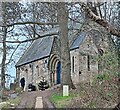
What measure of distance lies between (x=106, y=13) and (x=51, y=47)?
8.08 metres

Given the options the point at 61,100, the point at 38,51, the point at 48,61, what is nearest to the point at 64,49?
the point at 61,100

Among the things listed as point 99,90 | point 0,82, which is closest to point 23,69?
point 0,82

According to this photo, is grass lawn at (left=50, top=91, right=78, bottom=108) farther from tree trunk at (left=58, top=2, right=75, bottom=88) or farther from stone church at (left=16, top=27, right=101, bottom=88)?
stone church at (left=16, top=27, right=101, bottom=88)

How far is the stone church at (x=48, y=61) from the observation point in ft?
53.8

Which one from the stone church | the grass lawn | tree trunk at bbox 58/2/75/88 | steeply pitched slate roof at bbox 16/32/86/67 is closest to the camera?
the grass lawn

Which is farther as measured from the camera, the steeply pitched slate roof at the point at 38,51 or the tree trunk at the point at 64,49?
the steeply pitched slate roof at the point at 38,51

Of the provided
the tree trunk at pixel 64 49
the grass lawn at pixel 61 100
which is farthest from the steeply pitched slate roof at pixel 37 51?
the grass lawn at pixel 61 100

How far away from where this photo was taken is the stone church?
1640 centimetres

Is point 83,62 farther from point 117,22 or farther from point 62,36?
point 117,22

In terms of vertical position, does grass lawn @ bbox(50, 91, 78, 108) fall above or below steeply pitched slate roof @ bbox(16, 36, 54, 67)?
below

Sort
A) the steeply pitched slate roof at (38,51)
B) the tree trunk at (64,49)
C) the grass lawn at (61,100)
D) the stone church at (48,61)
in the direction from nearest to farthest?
the grass lawn at (61,100) → the tree trunk at (64,49) → the stone church at (48,61) → the steeply pitched slate roof at (38,51)

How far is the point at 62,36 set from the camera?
11.4 metres

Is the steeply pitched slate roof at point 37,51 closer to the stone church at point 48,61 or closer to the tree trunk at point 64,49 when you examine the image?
the stone church at point 48,61

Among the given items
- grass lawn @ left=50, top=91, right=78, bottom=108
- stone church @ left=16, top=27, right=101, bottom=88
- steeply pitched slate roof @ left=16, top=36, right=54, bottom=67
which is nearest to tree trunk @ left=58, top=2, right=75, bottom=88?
grass lawn @ left=50, top=91, right=78, bottom=108
